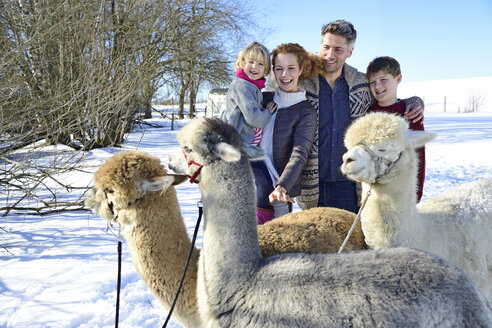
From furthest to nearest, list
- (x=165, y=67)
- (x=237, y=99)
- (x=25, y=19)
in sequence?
1. (x=165, y=67)
2. (x=25, y=19)
3. (x=237, y=99)

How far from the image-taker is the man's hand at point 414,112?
265 centimetres

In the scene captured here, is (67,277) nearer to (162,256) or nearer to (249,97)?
(162,256)

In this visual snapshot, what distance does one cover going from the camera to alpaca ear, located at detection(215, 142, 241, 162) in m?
1.73

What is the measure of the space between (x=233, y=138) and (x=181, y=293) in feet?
3.13

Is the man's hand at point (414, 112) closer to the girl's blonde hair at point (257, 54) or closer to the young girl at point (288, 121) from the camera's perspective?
the young girl at point (288, 121)

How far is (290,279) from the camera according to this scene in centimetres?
159

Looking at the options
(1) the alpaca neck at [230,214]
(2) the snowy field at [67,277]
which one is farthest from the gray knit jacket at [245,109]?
(2) the snowy field at [67,277]

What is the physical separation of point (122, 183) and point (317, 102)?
1.58 m

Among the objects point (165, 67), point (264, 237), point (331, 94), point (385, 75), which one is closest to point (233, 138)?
point (264, 237)

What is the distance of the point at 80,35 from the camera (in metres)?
5.80

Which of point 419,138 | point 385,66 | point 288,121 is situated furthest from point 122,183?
point 385,66

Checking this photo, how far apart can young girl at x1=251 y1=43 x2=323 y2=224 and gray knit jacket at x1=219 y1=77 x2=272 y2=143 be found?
0.13 meters

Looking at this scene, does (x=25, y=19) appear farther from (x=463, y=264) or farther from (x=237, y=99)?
(x=463, y=264)

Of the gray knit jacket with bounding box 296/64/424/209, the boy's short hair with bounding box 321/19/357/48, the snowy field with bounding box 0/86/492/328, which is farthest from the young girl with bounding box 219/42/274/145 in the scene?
the snowy field with bounding box 0/86/492/328
